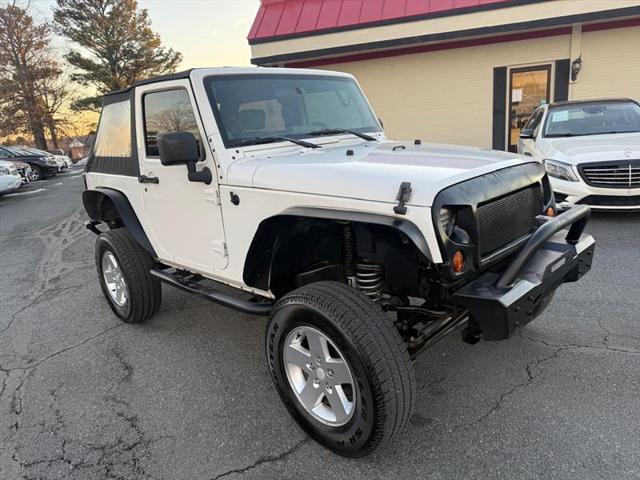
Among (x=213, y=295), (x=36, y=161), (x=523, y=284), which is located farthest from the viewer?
(x=36, y=161)

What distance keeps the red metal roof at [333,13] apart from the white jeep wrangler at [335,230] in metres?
8.59

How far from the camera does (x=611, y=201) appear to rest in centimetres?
619

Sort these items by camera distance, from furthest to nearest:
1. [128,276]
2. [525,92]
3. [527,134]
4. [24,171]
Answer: [24,171]
[525,92]
[527,134]
[128,276]

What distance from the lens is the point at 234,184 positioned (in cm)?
293

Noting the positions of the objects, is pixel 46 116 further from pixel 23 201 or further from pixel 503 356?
pixel 503 356

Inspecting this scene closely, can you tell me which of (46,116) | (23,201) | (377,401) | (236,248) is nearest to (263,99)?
(236,248)

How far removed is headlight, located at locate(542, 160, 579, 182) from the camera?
6.28m

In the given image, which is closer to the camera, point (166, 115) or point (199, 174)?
point (199, 174)

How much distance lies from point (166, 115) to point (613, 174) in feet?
18.0

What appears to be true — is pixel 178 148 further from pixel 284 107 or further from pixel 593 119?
pixel 593 119

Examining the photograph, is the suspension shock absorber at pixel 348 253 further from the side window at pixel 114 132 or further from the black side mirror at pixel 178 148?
the side window at pixel 114 132

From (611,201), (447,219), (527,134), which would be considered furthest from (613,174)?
(447,219)

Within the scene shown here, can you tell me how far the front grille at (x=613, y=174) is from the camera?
19.7 ft

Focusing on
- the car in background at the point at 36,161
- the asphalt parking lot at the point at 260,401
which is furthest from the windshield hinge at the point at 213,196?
the car in background at the point at 36,161
